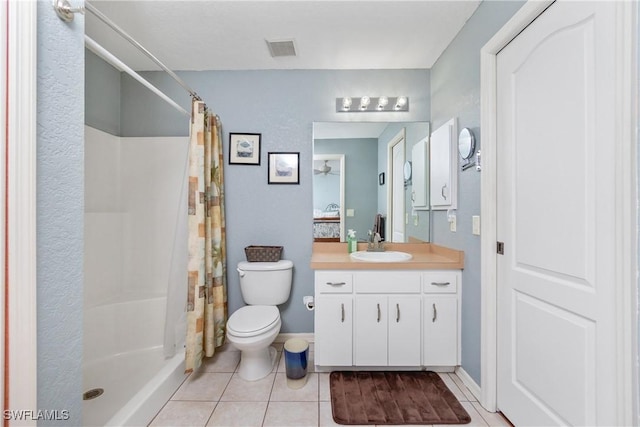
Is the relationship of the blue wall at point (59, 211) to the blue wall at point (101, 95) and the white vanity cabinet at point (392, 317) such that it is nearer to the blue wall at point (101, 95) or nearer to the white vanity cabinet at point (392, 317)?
the white vanity cabinet at point (392, 317)

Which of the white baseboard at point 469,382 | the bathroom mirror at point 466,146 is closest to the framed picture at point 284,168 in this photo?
the bathroom mirror at point 466,146

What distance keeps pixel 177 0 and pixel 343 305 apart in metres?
2.14

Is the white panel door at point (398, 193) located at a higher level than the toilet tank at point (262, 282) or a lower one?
higher

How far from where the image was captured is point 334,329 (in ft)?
6.13

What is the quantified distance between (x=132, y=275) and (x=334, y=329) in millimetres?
1766

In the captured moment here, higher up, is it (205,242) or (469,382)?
(205,242)

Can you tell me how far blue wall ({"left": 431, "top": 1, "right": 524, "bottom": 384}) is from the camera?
5.28ft

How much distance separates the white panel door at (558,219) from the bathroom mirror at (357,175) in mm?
951

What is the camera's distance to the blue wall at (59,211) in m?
0.78

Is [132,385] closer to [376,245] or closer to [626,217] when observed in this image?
[376,245]

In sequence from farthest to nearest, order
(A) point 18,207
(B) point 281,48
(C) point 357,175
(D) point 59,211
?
(C) point 357,175 < (B) point 281,48 < (D) point 59,211 < (A) point 18,207

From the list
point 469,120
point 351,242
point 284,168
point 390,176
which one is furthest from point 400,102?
point 351,242

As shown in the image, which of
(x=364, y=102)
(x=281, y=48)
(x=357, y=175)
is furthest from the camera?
(x=357, y=175)

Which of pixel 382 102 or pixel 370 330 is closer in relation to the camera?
pixel 370 330
